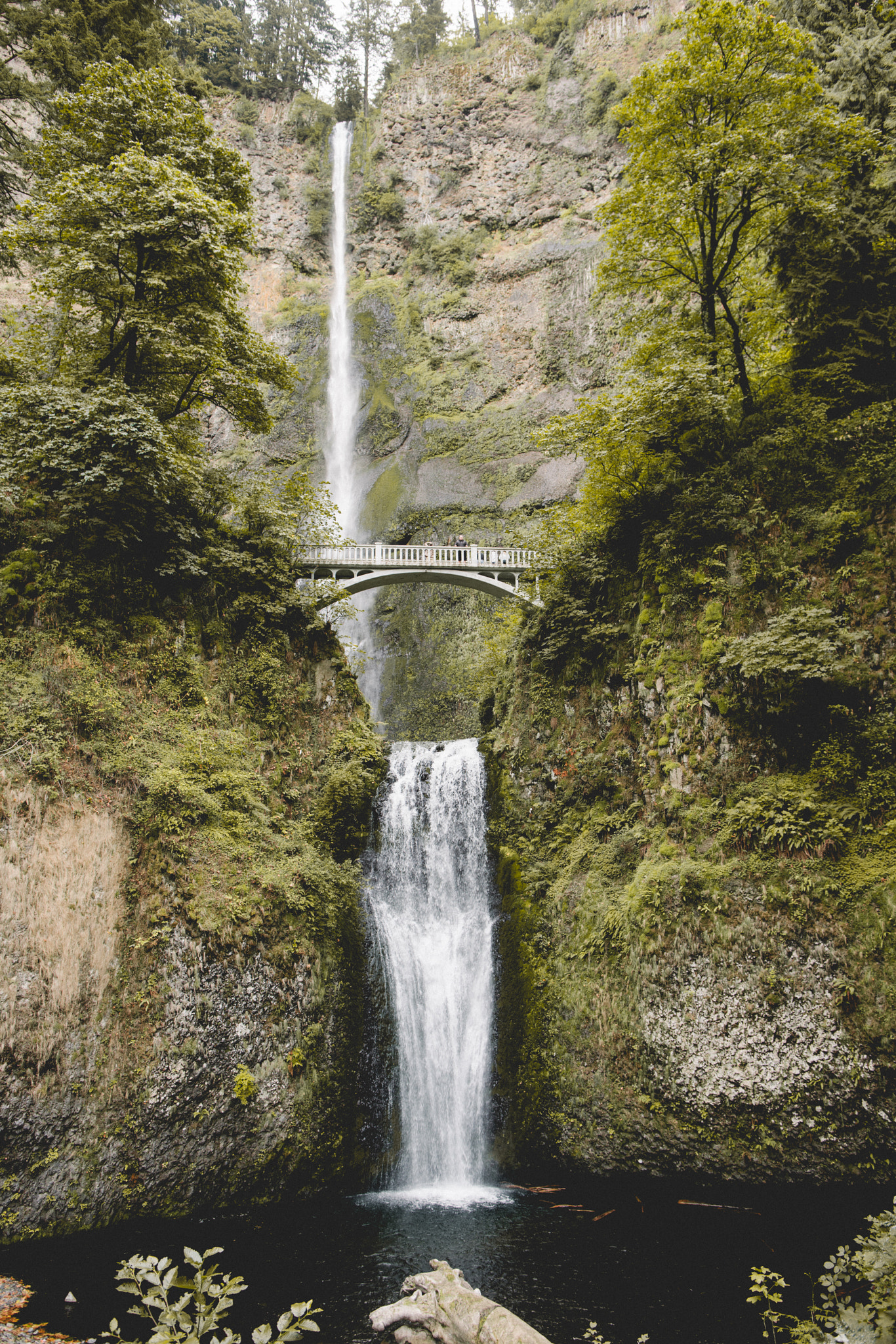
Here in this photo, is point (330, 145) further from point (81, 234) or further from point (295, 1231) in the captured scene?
point (295, 1231)

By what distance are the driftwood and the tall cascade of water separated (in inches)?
240

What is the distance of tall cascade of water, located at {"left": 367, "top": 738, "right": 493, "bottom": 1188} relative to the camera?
11096mm

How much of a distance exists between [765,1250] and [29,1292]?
23.9 feet

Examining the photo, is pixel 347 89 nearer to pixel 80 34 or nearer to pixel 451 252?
pixel 451 252

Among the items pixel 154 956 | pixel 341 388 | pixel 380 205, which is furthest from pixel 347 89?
pixel 154 956

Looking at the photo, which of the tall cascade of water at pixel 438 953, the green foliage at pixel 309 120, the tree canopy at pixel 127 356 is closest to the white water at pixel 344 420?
the green foliage at pixel 309 120

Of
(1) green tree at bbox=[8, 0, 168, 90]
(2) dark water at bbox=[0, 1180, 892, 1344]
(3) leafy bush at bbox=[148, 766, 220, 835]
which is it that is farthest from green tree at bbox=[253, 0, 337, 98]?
(2) dark water at bbox=[0, 1180, 892, 1344]

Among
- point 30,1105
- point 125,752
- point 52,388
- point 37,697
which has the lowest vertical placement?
point 30,1105

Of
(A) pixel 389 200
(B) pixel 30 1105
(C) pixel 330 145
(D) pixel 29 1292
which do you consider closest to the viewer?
(D) pixel 29 1292

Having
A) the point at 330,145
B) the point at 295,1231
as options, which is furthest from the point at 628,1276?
the point at 330,145

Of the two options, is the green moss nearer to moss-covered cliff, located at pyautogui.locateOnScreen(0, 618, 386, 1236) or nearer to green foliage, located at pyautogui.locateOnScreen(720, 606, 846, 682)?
moss-covered cliff, located at pyautogui.locateOnScreen(0, 618, 386, 1236)

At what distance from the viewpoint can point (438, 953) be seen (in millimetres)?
12773

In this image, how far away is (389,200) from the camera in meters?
37.0

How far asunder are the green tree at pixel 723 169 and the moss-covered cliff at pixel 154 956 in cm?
1050
